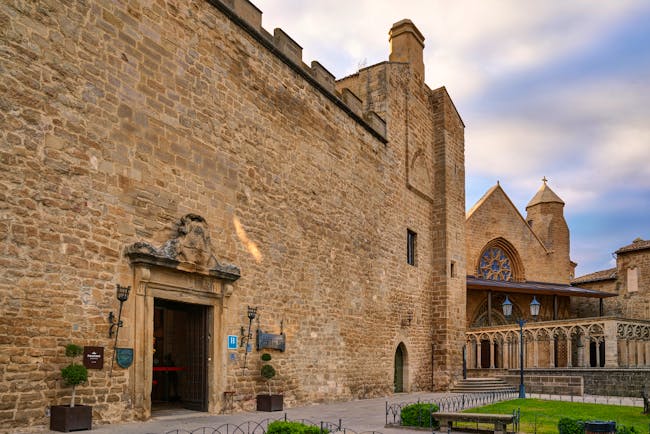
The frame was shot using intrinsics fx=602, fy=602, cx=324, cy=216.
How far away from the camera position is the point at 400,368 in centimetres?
1975

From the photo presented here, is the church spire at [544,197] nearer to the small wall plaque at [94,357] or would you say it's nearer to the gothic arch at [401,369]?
the gothic arch at [401,369]

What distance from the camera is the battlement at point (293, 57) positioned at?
12791 millimetres

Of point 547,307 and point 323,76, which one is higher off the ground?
point 323,76

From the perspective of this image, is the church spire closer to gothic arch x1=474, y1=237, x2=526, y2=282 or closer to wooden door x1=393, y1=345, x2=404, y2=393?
gothic arch x1=474, y1=237, x2=526, y2=282

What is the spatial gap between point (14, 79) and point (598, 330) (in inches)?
754

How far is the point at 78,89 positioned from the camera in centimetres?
902

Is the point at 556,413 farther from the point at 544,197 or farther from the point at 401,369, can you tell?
the point at 544,197

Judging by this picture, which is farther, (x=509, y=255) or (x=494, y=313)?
(x=509, y=255)

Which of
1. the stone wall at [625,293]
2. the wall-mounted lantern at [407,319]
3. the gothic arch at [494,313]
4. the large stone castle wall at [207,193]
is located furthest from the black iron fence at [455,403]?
the stone wall at [625,293]

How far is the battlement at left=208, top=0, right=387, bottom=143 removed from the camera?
12.8 meters

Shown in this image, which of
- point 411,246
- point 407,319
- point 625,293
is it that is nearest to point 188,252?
point 407,319

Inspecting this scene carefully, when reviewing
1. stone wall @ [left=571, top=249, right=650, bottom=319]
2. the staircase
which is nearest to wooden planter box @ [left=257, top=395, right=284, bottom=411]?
the staircase

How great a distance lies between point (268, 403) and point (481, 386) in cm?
1005

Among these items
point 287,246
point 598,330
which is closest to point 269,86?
point 287,246
